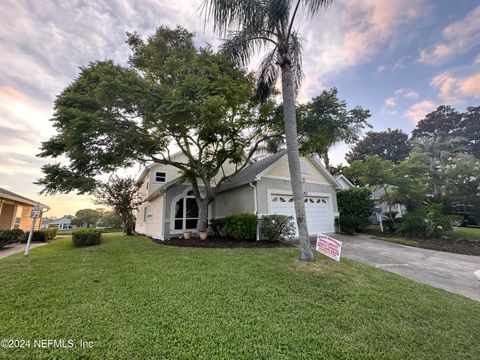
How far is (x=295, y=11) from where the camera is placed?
21.4ft

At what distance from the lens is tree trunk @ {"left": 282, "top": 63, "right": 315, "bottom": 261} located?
6.38m

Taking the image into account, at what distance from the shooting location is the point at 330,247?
5.92m

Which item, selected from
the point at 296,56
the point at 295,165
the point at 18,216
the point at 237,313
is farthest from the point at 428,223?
the point at 18,216

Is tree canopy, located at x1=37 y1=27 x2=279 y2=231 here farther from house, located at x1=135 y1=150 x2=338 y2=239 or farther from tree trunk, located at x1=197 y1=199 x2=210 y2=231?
house, located at x1=135 y1=150 x2=338 y2=239

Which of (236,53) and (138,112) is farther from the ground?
(236,53)

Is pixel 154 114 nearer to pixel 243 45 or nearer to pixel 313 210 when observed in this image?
pixel 243 45

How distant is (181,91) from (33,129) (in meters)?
8.24

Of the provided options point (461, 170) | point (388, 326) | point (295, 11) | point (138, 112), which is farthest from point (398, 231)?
point (138, 112)

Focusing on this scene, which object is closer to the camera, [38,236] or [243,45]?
[243,45]

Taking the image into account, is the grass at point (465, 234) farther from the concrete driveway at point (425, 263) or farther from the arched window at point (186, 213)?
the arched window at point (186, 213)

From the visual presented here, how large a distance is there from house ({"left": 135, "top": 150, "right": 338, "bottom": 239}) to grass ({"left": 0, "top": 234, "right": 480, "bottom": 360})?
18.3ft

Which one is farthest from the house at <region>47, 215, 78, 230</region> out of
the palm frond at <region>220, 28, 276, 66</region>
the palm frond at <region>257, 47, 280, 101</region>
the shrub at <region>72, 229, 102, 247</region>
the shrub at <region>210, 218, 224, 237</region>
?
the palm frond at <region>220, 28, 276, 66</region>

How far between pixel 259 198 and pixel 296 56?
6.47 meters

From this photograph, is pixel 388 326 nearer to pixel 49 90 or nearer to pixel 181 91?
pixel 181 91
